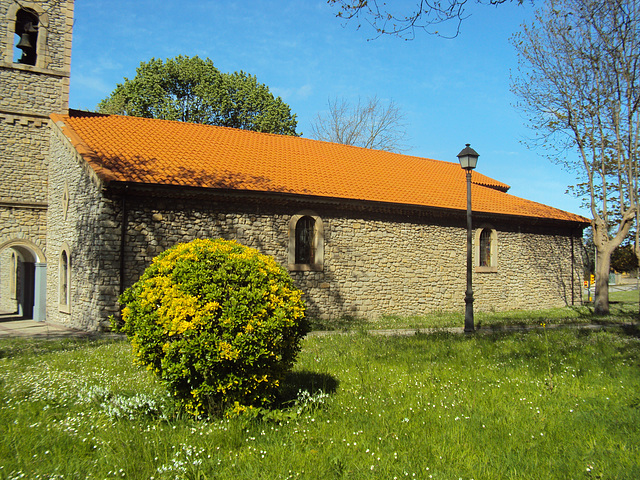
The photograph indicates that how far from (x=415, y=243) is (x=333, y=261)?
3.54 meters

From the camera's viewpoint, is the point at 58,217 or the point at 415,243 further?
the point at 415,243

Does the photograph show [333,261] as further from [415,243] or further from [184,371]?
[184,371]

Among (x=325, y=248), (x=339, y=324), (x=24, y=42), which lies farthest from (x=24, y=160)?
(x=339, y=324)

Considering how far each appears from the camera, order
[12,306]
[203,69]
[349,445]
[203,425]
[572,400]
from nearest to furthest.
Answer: [349,445], [203,425], [572,400], [12,306], [203,69]

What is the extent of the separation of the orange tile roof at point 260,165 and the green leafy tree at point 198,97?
1051cm

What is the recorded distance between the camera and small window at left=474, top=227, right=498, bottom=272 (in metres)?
19.7

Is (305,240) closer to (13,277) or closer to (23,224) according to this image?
(23,224)

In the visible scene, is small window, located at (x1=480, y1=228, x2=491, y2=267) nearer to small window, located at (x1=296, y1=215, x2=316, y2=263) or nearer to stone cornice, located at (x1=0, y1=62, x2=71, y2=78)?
small window, located at (x1=296, y1=215, x2=316, y2=263)

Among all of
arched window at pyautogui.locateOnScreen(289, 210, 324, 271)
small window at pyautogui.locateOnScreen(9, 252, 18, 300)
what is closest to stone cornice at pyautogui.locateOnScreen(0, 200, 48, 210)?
small window at pyautogui.locateOnScreen(9, 252, 18, 300)

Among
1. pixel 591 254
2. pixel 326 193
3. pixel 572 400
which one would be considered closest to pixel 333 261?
pixel 326 193

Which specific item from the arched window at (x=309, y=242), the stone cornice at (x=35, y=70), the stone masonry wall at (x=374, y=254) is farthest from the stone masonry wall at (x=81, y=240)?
the arched window at (x=309, y=242)

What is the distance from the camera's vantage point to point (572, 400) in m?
5.32

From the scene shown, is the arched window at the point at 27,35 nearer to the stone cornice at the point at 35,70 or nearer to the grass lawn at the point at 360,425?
the stone cornice at the point at 35,70

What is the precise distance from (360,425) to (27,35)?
1833cm
